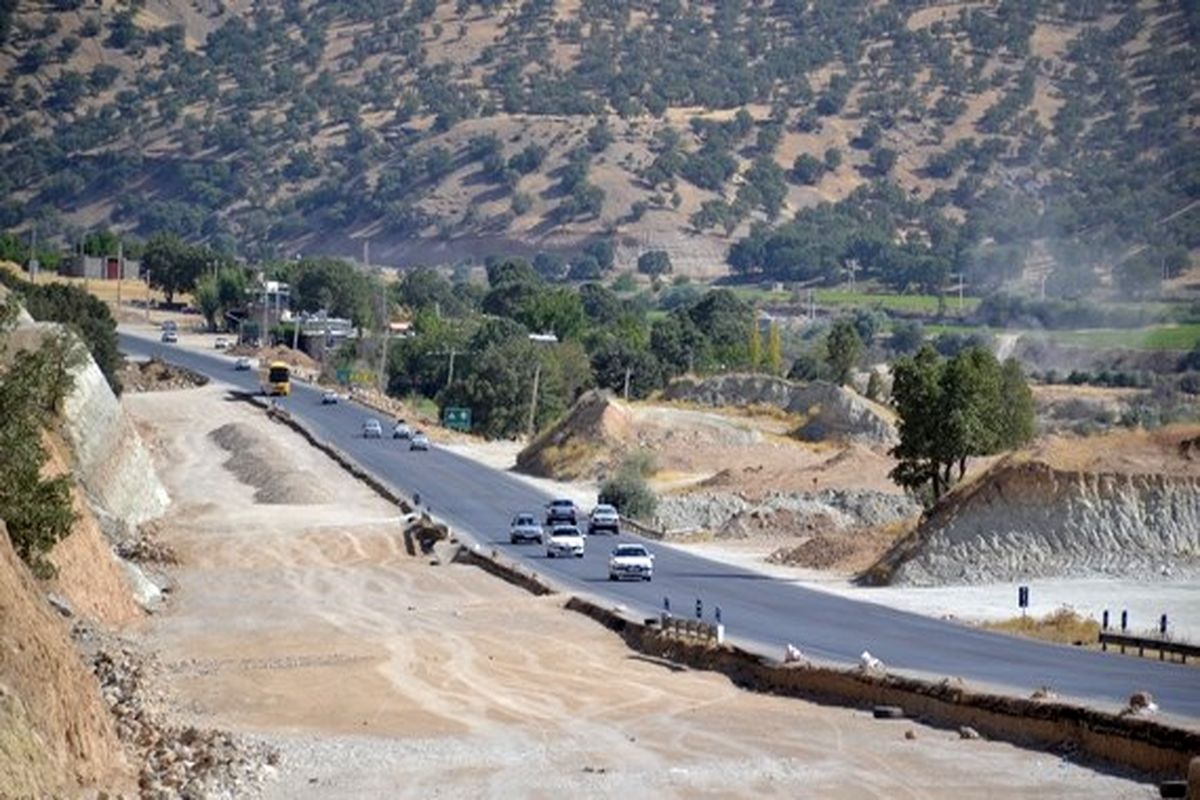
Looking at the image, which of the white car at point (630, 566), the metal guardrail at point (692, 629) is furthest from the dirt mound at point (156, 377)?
the metal guardrail at point (692, 629)

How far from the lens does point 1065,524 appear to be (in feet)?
240

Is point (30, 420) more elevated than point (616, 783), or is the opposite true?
point (30, 420)

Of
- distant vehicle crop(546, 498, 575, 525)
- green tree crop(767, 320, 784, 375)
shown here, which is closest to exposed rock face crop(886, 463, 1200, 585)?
distant vehicle crop(546, 498, 575, 525)

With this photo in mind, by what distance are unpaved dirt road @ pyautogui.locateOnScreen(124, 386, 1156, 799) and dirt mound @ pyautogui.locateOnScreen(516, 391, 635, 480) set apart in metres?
36.8

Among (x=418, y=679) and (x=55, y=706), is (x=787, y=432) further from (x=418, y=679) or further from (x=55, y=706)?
(x=55, y=706)

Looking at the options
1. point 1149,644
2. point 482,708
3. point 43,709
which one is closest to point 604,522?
point 1149,644

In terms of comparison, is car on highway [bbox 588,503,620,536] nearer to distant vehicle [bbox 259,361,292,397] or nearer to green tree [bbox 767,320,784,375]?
distant vehicle [bbox 259,361,292,397]

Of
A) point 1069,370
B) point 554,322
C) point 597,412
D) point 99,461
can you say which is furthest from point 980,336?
point 99,461

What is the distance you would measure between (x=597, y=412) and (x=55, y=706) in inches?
3480

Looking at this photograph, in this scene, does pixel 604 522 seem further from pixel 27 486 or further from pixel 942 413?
pixel 27 486

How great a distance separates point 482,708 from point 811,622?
14.8 m

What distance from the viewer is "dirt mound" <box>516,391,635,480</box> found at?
11712 centimetres

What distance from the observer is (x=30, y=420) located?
57.2 meters

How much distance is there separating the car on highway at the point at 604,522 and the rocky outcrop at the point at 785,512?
4.75 metres
